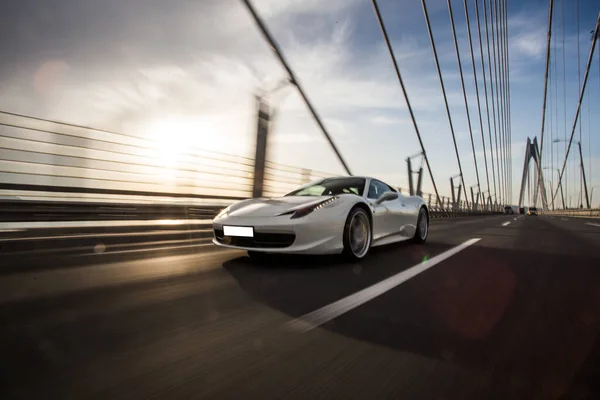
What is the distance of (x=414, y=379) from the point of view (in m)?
1.37

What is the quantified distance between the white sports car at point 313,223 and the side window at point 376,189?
0.07 ft

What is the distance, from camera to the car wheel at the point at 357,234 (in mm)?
4027

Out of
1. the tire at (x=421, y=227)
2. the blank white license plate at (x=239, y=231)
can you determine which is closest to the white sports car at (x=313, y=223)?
the blank white license plate at (x=239, y=231)

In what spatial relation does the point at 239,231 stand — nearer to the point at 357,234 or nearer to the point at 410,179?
the point at 357,234

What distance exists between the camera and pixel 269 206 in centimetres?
399

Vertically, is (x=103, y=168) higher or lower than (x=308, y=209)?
higher

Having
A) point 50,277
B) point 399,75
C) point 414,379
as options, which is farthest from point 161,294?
point 399,75

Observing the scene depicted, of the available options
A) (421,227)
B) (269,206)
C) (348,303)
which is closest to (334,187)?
(269,206)

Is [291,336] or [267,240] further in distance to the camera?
[267,240]

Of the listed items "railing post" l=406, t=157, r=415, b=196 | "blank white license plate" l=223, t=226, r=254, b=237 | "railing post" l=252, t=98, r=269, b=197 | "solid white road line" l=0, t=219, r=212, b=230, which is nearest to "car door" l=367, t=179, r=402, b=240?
"blank white license plate" l=223, t=226, r=254, b=237

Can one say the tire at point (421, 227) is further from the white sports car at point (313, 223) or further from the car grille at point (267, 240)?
the car grille at point (267, 240)

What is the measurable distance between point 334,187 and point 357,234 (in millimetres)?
990

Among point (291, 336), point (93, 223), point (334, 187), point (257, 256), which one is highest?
point (334, 187)

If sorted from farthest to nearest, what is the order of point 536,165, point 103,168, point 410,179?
point 536,165
point 410,179
point 103,168
